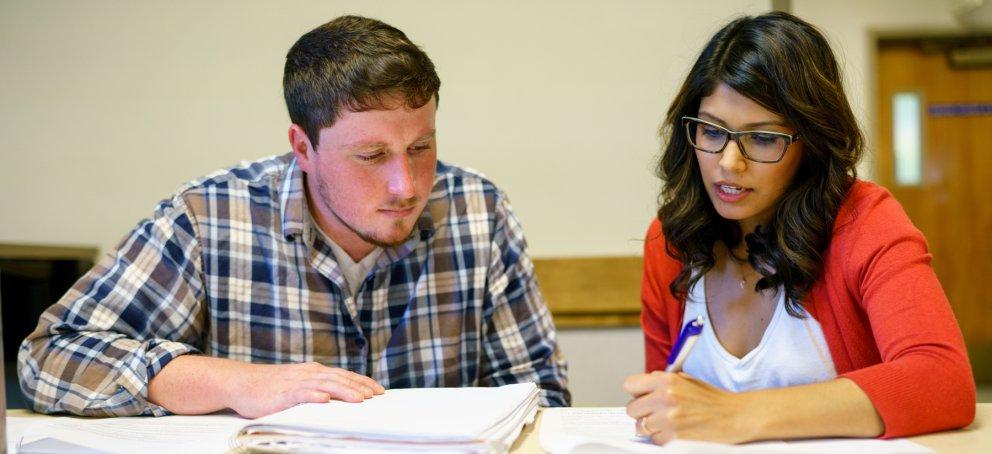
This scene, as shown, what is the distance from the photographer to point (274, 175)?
5.38 ft

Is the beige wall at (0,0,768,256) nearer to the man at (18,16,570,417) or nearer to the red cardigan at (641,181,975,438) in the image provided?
the man at (18,16,570,417)

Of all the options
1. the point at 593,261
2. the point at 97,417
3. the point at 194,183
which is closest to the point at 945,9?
the point at 593,261

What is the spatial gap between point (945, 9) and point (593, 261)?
9.74 ft

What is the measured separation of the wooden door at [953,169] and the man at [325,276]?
376 cm

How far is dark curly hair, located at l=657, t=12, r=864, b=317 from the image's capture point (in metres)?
1.33

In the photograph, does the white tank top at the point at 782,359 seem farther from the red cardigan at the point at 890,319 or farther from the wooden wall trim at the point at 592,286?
the wooden wall trim at the point at 592,286

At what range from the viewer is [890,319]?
1162 millimetres

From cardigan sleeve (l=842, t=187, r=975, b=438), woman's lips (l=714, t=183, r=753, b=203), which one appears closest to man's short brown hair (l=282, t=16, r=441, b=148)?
woman's lips (l=714, t=183, r=753, b=203)

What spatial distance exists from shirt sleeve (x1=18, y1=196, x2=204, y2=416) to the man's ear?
8.4 inches

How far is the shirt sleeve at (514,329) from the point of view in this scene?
1635mm

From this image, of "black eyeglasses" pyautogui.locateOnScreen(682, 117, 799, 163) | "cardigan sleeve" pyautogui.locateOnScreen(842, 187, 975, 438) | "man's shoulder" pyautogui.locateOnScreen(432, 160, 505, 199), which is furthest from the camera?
"man's shoulder" pyautogui.locateOnScreen(432, 160, 505, 199)

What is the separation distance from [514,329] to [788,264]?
0.52m

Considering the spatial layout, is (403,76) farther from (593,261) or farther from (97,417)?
(593,261)

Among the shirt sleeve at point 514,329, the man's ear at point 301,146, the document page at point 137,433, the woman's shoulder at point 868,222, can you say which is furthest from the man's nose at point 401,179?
the woman's shoulder at point 868,222
